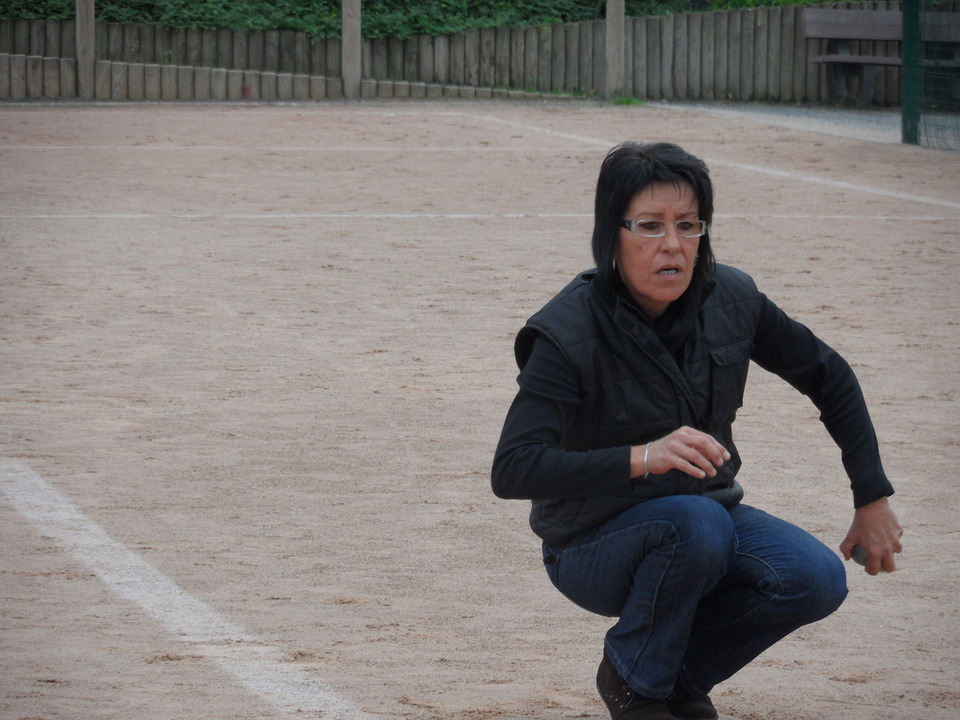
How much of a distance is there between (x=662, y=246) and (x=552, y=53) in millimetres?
21855

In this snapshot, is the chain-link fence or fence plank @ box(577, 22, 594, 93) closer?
the chain-link fence

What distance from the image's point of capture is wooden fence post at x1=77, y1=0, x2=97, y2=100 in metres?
21.9

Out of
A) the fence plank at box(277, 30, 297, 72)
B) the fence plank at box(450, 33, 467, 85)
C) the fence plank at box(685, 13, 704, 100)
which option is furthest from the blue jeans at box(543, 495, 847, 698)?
the fence plank at box(450, 33, 467, 85)

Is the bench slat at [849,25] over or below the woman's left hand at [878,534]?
over

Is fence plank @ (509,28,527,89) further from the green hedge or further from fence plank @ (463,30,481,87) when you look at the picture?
fence plank @ (463,30,481,87)

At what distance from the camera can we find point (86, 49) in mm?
22141

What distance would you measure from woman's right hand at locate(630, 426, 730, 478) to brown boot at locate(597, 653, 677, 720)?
20.7 inches

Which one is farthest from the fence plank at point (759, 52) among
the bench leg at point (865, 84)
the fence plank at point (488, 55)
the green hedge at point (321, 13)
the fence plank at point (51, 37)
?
the fence plank at point (51, 37)

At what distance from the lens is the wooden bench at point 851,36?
22.8 m

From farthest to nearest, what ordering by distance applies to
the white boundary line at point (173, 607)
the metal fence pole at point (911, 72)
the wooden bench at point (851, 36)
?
the wooden bench at point (851, 36) → the metal fence pole at point (911, 72) → the white boundary line at point (173, 607)

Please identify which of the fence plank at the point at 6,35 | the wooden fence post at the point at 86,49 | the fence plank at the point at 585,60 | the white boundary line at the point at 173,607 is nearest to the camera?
the white boundary line at the point at 173,607

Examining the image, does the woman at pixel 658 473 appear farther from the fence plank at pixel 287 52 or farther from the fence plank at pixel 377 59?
the fence plank at pixel 377 59

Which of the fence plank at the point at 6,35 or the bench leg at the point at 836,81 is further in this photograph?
the bench leg at the point at 836,81

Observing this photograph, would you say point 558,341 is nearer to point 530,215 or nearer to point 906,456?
point 906,456
